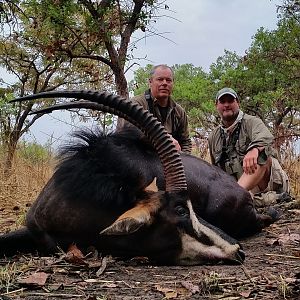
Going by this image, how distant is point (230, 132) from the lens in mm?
6785

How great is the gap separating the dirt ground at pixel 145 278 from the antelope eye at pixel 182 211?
34 centimetres

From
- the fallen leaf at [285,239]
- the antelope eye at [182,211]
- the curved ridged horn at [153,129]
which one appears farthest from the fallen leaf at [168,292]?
the fallen leaf at [285,239]

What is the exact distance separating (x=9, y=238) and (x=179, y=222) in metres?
1.21

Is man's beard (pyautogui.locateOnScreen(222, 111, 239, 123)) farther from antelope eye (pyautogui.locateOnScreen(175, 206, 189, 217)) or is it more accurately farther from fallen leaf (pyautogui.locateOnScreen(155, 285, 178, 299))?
fallen leaf (pyautogui.locateOnScreen(155, 285, 178, 299))

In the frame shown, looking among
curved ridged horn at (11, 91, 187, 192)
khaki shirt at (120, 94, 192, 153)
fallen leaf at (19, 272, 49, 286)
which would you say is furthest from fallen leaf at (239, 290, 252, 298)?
khaki shirt at (120, 94, 192, 153)

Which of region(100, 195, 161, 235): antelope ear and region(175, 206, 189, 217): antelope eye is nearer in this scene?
region(100, 195, 161, 235): antelope ear

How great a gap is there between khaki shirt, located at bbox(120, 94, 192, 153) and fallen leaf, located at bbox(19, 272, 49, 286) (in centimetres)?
354

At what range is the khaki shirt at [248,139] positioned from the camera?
6.33 metres

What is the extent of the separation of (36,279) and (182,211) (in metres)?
1.12

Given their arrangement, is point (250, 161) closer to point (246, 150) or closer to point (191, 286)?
point (246, 150)

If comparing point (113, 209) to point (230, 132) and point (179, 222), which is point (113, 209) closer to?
point (179, 222)

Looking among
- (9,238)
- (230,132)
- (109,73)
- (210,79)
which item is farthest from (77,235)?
(210,79)

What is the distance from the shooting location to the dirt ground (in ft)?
9.25

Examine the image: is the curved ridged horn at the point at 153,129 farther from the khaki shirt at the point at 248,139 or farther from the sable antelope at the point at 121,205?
the khaki shirt at the point at 248,139
